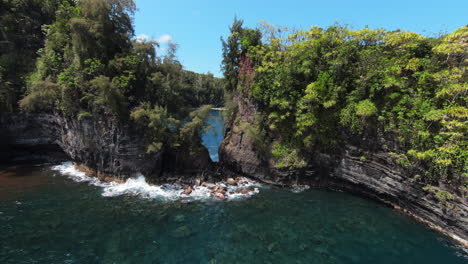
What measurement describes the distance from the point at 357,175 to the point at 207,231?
1256cm

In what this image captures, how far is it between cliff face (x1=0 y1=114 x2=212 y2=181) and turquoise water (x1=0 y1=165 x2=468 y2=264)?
3.31 metres

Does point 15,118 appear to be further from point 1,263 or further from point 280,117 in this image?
point 280,117

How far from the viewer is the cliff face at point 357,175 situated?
11.7m

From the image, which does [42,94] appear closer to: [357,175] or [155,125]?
[155,125]

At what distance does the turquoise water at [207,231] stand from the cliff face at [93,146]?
331cm

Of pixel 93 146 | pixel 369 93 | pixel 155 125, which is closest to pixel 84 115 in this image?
pixel 93 146

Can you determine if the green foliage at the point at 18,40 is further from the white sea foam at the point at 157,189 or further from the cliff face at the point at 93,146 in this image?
the white sea foam at the point at 157,189

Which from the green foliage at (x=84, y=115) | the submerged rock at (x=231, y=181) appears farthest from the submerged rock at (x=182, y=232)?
the green foliage at (x=84, y=115)

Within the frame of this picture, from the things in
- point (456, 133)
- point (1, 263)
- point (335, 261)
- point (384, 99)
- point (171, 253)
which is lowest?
point (1, 263)

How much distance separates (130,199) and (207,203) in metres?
5.98

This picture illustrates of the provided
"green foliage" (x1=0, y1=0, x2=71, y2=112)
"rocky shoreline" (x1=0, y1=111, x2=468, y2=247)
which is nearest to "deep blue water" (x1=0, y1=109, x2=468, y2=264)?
"rocky shoreline" (x1=0, y1=111, x2=468, y2=247)

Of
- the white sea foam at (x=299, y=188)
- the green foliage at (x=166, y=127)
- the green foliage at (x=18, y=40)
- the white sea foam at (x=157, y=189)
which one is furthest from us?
the green foliage at (x=18, y=40)

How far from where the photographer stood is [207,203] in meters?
15.3

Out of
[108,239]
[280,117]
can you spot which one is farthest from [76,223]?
[280,117]
